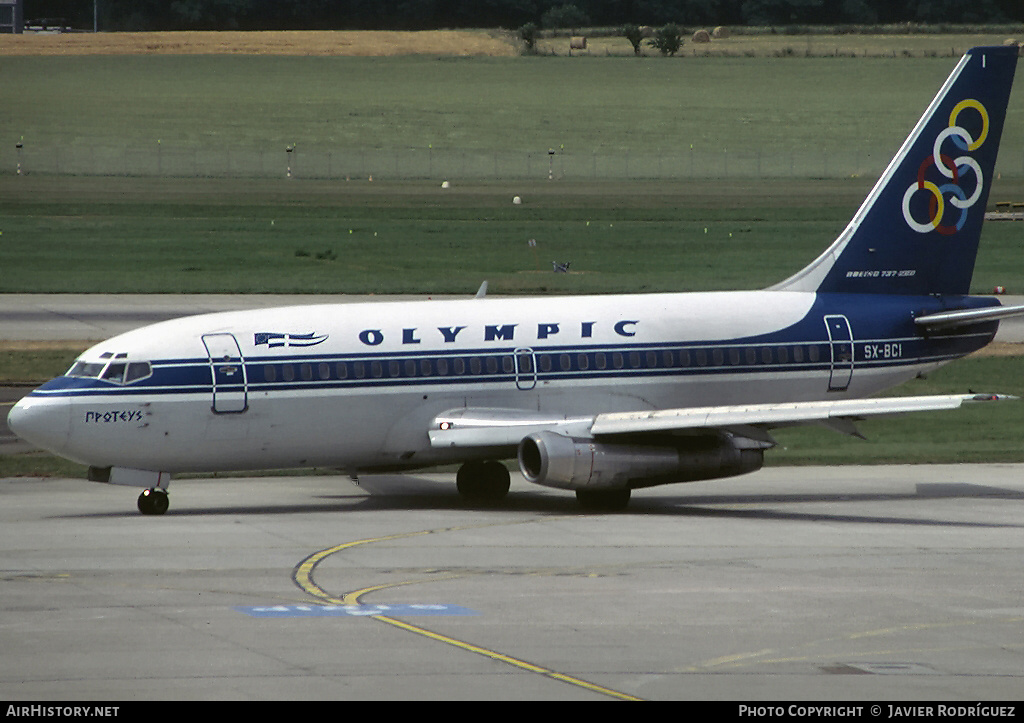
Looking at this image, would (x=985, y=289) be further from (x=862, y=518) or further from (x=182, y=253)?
(x=862, y=518)

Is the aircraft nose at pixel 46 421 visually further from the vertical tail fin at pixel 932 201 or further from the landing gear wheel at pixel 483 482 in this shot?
the vertical tail fin at pixel 932 201

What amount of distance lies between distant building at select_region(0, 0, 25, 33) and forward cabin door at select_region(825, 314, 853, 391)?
161 metres

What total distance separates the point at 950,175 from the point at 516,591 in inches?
771

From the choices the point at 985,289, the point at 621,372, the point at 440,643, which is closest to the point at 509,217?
the point at 985,289

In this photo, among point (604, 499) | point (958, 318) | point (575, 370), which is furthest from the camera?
point (958, 318)

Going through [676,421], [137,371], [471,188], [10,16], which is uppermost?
[10,16]

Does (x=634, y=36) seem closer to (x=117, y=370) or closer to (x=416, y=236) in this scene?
(x=416, y=236)

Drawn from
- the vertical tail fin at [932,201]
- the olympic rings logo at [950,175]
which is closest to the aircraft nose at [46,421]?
the vertical tail fin at [932,201]

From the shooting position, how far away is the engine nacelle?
35062 millimetres

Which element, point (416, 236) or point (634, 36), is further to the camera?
point (634, 36)

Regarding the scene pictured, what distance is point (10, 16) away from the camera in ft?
612

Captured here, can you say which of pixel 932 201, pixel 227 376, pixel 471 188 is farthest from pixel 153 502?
pixel 471 188

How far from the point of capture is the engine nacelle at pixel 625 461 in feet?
115

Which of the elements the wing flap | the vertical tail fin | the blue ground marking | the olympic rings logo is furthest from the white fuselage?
the blue ground marking
